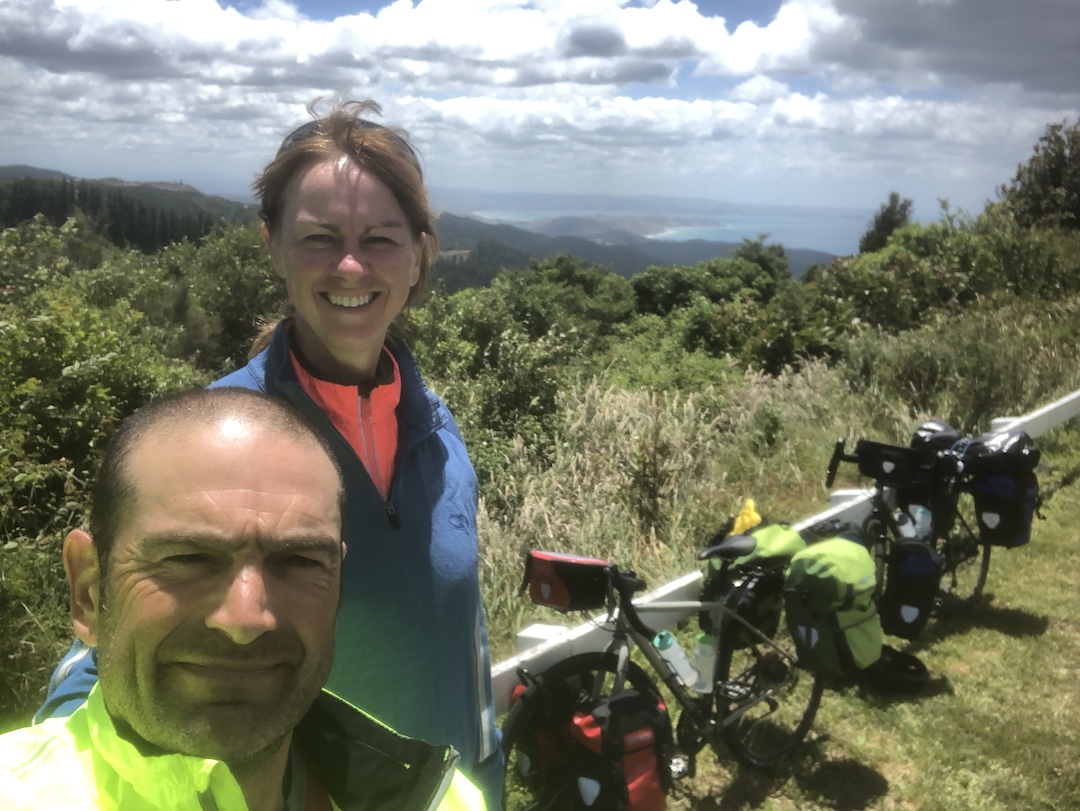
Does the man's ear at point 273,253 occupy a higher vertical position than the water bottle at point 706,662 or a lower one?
higher

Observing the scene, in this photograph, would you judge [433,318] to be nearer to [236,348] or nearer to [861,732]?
[861,732]

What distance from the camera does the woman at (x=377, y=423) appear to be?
1.53 metres

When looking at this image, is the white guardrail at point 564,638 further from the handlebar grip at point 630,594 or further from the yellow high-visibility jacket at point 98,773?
the yellow high-visibility jacket at point 98,773

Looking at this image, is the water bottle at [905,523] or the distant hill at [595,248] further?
the distant hill at [595,248]

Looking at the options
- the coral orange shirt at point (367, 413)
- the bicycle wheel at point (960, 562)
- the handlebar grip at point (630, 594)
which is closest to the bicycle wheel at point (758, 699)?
the handlebar grip at point (630, 594)

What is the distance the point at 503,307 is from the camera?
15492 mm

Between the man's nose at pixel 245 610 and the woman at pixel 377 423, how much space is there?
0.57 meters

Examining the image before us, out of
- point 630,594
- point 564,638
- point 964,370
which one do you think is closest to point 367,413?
point 630,594

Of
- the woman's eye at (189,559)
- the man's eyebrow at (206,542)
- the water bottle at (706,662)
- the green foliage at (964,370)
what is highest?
the man's eyebrow at (206,542)

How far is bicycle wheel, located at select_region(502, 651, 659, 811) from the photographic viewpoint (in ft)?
9.21

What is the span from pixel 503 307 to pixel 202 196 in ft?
594

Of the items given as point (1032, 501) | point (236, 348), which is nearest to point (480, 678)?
point (1032, 501)

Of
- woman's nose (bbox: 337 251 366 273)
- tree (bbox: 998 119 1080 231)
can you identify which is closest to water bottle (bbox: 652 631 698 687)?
woman's nose (bbox: 337 251 366 273)

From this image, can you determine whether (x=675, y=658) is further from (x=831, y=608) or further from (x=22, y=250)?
(x=22, y=250)
